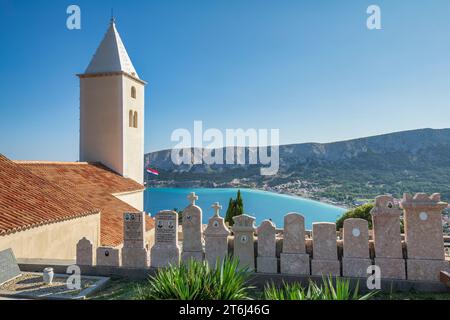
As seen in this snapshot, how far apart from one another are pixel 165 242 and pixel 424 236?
586 centimetres

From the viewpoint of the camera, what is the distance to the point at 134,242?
24.4 ft

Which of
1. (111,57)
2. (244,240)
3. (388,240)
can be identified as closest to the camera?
(388,240)

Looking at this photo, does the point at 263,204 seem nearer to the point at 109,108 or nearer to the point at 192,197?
the point at 109,108

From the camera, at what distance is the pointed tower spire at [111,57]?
25.9 metres

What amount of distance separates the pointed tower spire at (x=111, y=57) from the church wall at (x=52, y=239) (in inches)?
684

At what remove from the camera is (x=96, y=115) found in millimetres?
26203

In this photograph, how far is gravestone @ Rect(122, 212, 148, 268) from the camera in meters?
7.36

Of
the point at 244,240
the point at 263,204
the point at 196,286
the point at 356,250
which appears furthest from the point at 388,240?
the point at 263,204

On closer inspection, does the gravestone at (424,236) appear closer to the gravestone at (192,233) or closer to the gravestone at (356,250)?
the gravestone at (356,250)

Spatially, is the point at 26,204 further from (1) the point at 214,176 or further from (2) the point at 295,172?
(1) the point at 214,176

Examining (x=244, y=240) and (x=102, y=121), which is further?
(x=102, y=121)

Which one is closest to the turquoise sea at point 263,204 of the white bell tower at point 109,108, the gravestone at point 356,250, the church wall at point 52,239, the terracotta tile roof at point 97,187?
the white bell tower at point 109,108
